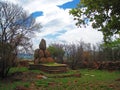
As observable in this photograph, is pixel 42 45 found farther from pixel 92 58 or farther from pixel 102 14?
pixel 102 14

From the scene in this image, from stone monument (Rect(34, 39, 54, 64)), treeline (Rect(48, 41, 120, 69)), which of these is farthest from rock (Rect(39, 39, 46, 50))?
treeline (Rect(48, 41, 120, 69))

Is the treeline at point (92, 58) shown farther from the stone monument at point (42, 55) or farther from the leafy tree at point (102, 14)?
the leafy tree at point (102, 14)

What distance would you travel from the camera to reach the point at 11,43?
27.0 meters

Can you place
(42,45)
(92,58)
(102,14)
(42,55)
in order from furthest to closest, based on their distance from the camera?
(92,58), (42,45), (42,55), (102,14)

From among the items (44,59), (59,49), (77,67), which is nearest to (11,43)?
(44,59)

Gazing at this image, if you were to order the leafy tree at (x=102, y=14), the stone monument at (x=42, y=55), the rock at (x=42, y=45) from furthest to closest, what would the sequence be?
the rock at (x=42, y=45) < the stone monument at (x=42, y=55) < the leafy tree at (x=102, y=14)

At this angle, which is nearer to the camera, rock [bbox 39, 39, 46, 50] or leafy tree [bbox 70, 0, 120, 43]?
leafy tree [bbox 70, 0, 120, 43]

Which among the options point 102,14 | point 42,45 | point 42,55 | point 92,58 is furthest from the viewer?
point 92,58

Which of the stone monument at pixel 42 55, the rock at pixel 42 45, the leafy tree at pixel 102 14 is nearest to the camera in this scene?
the leafy tree at pixel 102 14

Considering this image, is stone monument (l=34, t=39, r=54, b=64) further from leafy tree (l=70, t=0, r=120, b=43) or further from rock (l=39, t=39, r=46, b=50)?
leafy tree (l=70, t=0, r=120, b=43)

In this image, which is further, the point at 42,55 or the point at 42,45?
the point at 42,45

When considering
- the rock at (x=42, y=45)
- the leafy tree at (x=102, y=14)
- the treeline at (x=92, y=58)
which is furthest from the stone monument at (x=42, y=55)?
the leafy tree at (x=102, y=14)

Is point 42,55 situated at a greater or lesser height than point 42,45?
lesser

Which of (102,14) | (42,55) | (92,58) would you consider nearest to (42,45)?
(42,55)
